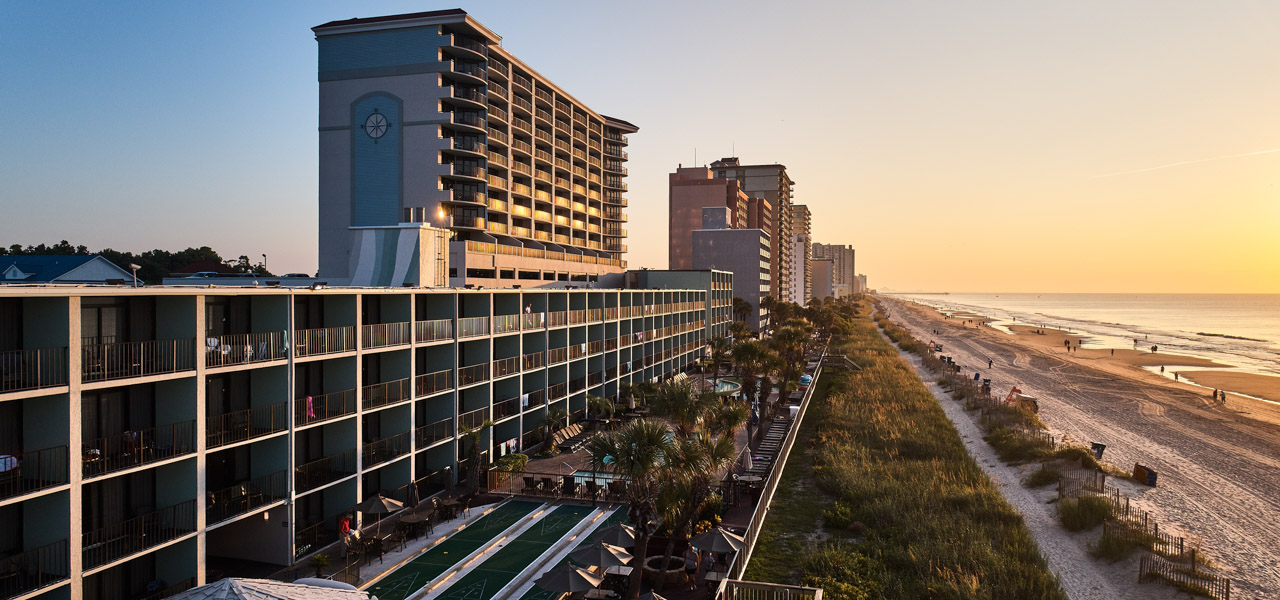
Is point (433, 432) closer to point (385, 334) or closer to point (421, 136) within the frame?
point (385, 334)

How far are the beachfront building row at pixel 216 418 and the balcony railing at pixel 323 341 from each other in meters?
0.06

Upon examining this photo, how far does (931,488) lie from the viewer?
29422 millimetres

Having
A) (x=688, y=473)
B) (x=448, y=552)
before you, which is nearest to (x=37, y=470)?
(x=448, y=552)

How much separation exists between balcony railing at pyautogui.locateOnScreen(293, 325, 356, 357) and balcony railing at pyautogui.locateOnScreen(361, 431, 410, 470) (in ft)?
13.5

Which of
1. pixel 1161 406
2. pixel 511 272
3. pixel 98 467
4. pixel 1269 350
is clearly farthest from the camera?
pixel 1269 350

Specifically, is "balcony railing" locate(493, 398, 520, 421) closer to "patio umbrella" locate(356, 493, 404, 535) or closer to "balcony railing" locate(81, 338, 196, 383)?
"patio umbrella" locate(356, 493, 404, 535)

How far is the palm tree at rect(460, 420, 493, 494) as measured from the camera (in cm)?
2933

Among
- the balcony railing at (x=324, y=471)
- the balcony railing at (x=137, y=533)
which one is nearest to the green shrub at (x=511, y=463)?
the balcony railing at (x=324, y=471)

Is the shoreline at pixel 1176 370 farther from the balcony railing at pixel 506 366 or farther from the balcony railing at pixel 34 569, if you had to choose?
the balcony railing at pixel 34 569

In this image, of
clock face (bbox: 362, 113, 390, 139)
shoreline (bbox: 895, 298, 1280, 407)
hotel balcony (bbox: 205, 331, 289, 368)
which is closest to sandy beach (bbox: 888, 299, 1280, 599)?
shoreline (bbox: 895, 298, 1280, 407)

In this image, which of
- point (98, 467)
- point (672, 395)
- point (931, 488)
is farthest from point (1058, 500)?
point (98, 467)

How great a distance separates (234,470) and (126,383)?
6.41m

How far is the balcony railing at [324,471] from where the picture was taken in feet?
73.2

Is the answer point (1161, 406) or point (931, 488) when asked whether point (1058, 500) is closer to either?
point (931, 488)
